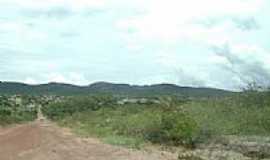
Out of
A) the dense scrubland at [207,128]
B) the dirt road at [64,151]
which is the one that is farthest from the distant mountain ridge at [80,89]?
the dirt road at [64,151]

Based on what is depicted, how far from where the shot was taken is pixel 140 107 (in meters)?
44.7

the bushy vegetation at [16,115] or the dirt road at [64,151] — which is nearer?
the dirt road at [64,151]

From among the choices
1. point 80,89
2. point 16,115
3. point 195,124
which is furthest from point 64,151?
point 80,89

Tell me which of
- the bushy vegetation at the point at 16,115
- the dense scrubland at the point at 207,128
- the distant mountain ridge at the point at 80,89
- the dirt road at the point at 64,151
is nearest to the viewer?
the dirt road at the point at 64,151

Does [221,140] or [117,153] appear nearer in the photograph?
[117,153]

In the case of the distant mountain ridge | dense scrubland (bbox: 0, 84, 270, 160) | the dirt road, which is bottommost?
the dirt road

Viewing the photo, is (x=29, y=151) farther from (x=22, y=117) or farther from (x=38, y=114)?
(x=38, y=114)

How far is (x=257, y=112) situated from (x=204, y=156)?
991 cm

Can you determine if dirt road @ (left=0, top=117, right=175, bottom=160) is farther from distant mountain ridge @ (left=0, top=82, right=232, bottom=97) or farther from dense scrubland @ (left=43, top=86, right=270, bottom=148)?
distant mountain ridge @ (left=0, top=82, right=232, bottom=97)

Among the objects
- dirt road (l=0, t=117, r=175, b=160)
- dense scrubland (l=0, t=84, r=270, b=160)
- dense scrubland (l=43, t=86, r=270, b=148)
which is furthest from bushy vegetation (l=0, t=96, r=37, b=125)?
dirt road (l=0, t=117, r=175, b=160)

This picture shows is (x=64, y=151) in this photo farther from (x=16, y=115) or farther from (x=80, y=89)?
(x=80, y=89)

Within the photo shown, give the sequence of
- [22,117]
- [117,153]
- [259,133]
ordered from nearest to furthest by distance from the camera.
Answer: [117,153]
[259,133]
[22,117]

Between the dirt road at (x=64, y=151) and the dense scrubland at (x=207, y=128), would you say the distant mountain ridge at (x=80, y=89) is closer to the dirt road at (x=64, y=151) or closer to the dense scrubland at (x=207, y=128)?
the dense scrubland at (x=207, y=128)

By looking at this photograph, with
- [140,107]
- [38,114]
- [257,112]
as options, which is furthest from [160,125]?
[38,114]
